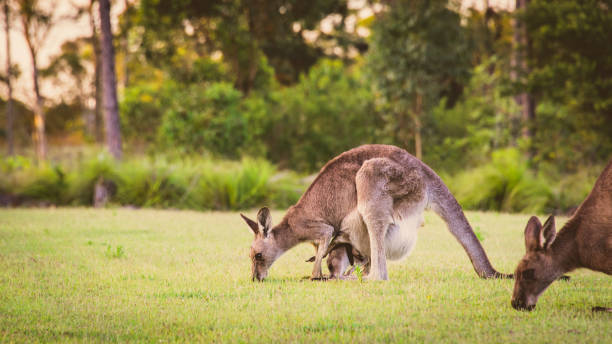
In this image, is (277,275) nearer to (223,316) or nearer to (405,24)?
(223,316)

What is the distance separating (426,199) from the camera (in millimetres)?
6320

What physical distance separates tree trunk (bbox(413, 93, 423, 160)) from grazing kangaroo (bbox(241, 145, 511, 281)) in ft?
53.3

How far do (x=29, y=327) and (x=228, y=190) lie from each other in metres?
11.4

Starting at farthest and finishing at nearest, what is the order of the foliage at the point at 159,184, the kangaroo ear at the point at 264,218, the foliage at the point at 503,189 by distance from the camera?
the foliage at the point at 159,184, the foliage at the point at 503,189, the kangaroo ear at the point at 264,218

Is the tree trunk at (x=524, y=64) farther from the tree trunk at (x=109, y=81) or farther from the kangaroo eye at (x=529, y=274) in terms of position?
the kangaroo eye at (x=529, y=274)

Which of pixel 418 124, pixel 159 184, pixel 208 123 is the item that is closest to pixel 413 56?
pixel 418 124

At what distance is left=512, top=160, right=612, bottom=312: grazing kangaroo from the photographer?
4.63 meters

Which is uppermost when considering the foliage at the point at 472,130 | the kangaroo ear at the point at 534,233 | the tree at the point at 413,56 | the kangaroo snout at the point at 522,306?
the tree at the point at 413,56

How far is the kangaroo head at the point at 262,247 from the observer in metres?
6.36

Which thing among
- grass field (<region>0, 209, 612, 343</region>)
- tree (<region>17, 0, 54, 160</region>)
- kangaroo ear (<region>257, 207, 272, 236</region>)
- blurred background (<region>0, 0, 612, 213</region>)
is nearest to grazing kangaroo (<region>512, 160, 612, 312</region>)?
grass field (<region>0, 209, 612, 343</region>)

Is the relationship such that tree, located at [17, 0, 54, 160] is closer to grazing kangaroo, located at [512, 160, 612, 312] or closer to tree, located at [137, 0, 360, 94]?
tree, located at [137, 0, 360, 94]

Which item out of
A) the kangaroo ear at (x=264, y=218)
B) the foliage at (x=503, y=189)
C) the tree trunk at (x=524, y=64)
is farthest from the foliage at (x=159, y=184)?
the kangaroo ear at (x=264, y=218)

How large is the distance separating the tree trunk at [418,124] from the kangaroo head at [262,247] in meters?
16.6

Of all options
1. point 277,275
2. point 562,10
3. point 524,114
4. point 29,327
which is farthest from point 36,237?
point 524,114
